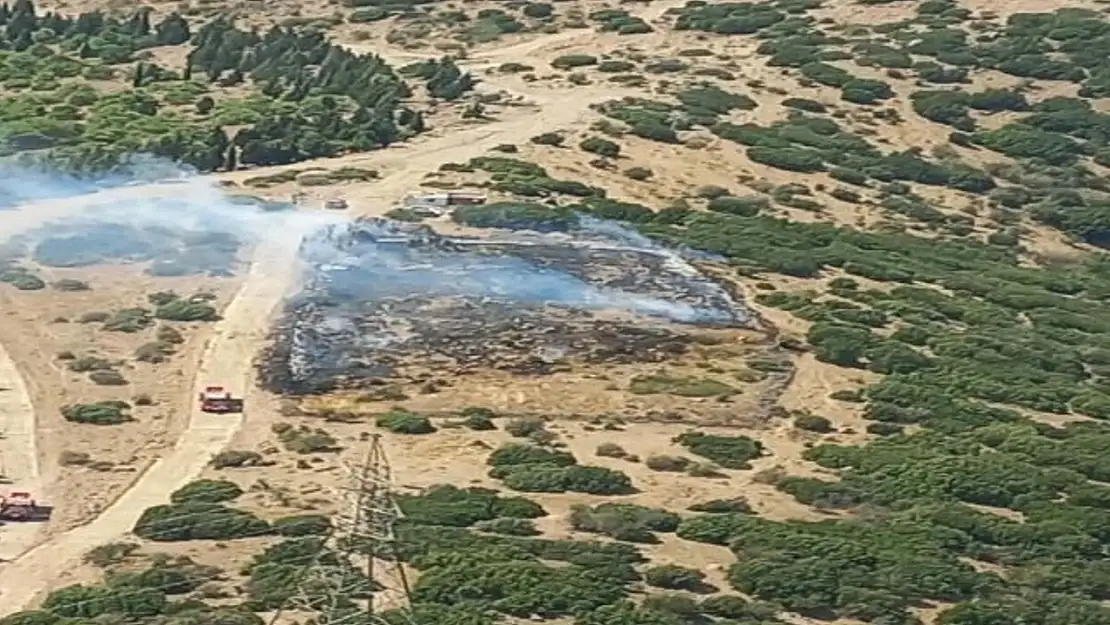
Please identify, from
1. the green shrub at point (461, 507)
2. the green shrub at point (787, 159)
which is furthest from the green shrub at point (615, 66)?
the green shrub at point (461, 507)

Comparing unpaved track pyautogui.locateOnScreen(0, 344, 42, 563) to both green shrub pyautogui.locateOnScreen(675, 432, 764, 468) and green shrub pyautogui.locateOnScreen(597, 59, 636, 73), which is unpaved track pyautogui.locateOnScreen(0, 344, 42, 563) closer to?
green shrub pyautogui.locateOnScreen(675, 432, 764, 468)

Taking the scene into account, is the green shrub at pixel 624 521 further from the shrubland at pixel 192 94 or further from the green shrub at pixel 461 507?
the shrubland at pixel 192 94

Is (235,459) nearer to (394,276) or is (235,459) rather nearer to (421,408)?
(421,408)

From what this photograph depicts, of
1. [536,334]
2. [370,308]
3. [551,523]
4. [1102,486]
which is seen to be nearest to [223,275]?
[370,308]

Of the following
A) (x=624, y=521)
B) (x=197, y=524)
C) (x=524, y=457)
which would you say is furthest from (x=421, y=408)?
(x=197, y=524)

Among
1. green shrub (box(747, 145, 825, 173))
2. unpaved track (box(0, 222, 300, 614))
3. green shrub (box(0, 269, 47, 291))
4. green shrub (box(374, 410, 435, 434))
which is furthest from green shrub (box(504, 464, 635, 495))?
green shrub (box(747, 145, 825, 173))

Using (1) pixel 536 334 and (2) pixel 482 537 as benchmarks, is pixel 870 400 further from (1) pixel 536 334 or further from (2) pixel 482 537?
(2) pixel 482 537
